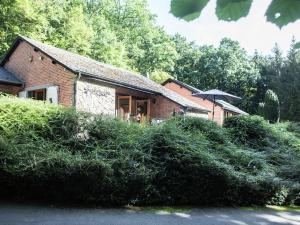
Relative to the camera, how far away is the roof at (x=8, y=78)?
65.5 feet

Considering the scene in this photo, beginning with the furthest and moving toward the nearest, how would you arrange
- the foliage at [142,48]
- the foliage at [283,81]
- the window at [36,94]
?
the foliage at [283,81] < the foliage at [142,48] < the window at [36,94]

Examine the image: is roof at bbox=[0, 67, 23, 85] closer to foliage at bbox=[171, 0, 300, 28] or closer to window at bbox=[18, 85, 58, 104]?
window at bbox=[18, 85, 58, 104]

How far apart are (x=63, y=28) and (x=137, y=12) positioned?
1652 cm

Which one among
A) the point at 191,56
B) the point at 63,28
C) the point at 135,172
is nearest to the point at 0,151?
the point at 135,172

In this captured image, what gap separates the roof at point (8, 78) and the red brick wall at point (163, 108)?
8212 millimetres

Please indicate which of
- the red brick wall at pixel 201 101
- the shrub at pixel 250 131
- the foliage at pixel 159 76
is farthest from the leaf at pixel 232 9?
the foliage at pixel 159 76

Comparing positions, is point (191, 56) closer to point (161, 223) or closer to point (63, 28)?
point (63, 28)

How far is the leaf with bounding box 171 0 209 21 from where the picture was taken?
1129 mm

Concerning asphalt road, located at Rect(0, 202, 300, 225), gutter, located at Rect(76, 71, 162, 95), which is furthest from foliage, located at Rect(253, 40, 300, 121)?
asphalt road, located at Rect(0, 202, 300, 225)

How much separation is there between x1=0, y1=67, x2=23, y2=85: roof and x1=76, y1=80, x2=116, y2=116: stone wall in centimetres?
466

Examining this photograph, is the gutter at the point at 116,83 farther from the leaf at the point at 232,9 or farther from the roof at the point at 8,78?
the leaf at the point at 232,9

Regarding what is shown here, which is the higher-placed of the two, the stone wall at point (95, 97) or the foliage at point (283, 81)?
the foliage at point (283, 81)

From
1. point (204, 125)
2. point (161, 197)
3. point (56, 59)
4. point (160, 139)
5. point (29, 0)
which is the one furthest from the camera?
point (29, 0)

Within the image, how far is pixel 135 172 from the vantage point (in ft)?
24.0
